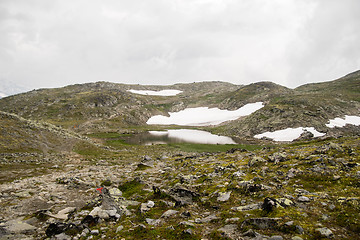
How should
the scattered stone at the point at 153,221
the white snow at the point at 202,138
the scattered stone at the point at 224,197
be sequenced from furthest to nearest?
the white snow at the point at 202,138 < the scattered stone at the point at 224,197 < the scattered stone at the point at 153,221

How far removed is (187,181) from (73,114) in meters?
162

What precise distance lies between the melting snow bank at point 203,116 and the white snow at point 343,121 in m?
64.2

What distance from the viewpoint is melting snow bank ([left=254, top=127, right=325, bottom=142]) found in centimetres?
7111

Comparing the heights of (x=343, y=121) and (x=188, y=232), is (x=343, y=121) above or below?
above

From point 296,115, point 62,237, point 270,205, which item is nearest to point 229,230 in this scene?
point 270,205

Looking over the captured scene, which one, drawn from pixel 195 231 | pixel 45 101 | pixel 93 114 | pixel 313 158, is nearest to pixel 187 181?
pixel 195 231

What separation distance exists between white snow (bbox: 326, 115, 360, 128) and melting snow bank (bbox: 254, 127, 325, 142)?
11.6 metres

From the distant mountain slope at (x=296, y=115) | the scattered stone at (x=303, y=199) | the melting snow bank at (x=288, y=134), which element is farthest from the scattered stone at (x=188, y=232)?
the distant mountain slope at (x=296, y=115)

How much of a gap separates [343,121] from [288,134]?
1175 inches

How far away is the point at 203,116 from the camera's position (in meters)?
171

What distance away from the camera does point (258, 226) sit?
321 inches

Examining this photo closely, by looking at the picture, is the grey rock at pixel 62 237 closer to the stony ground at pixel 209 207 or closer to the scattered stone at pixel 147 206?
the stony ground at pixel 209 207

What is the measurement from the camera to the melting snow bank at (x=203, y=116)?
149250 millimetres

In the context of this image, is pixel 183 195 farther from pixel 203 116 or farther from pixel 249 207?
pixel 203 116
